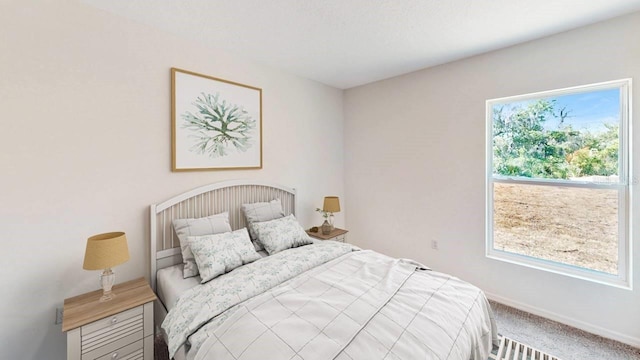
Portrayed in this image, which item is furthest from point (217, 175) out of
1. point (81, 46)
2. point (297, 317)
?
point (297, 317)

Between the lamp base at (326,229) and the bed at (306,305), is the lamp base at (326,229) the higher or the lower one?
the higher one

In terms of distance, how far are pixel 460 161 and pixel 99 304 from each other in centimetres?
330

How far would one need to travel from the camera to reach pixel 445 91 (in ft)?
9.27

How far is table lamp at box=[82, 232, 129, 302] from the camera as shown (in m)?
1.51

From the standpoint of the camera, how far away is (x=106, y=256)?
5.03 feet

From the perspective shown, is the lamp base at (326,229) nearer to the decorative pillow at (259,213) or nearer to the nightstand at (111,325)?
the decorative pillow at (259,213)

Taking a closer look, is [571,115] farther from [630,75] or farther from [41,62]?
[41,62]

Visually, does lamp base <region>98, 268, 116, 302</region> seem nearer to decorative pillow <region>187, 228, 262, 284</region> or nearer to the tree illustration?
decorative pillow <region>187, 228, 262, 284</region>

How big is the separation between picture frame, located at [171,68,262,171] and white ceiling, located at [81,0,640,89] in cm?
37

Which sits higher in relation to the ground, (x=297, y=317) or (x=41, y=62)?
(x=41, y=62)

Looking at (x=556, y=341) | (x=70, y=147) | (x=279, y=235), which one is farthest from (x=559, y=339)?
(x=70, y=147)

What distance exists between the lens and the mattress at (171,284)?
1.71 m

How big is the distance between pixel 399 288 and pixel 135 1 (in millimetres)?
2614

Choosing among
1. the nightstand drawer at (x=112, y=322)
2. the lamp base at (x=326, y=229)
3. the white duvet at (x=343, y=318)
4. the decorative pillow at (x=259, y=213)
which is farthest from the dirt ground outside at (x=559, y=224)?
the nightstand drawer at (x=112, y=322)
